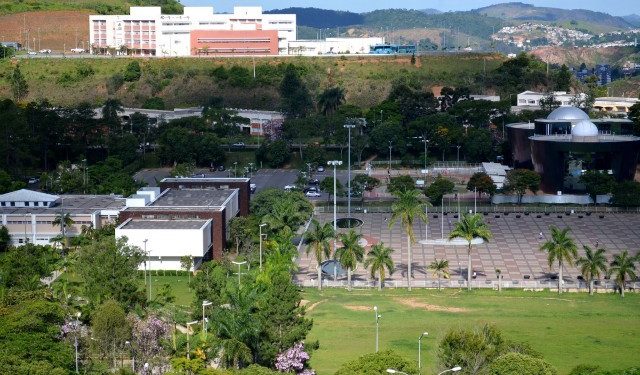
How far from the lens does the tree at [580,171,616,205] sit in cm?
9388

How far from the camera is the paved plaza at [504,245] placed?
232 feet

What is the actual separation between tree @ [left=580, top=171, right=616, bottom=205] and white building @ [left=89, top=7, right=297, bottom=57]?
6544 cm

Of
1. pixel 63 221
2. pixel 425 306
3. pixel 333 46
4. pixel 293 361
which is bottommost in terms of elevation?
A: pixel 425 306

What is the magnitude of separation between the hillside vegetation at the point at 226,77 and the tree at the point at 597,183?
43.7 metres

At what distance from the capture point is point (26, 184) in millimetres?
97500

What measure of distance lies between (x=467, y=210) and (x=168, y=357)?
44029 millimetres

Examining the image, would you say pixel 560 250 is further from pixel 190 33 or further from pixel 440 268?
pixel 190 33

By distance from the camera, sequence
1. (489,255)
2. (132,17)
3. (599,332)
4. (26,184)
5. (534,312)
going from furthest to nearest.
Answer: (132,17) → (26,184) → (489,255) → (534,312) → (599,332)

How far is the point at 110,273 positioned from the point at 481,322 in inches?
663

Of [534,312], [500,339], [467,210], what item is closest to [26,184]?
[467,210]

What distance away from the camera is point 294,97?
128 meters

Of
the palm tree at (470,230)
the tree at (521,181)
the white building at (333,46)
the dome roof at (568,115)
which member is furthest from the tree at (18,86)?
the palm tree at (470,230)

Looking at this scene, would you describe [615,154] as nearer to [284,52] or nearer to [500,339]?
[500,339]

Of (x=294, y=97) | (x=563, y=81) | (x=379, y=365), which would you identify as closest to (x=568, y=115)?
(x=294, y=97)
